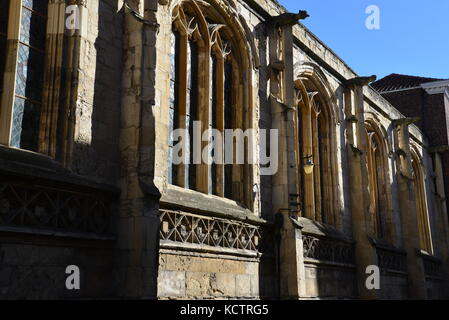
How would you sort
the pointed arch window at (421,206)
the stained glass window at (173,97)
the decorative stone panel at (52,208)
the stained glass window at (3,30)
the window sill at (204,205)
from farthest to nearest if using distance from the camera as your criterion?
the pointed arch window at (421,206) → the stained glass window at (173,97) → the window sill at (204,205) → the stained glass window at (3,30) → the decorative stone panel at (52,208)

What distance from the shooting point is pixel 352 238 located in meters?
14.6

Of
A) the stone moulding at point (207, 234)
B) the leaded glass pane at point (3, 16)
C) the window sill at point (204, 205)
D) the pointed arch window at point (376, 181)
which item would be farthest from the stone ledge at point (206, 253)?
the pointed arch window at point (376, 181)

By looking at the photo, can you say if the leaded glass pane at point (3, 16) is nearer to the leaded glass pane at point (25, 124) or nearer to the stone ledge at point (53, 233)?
the leaded glass pane at point (25, 124)

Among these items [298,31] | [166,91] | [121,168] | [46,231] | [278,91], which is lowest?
[46,231]

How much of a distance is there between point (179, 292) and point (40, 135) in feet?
9.87

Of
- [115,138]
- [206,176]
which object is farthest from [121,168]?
[206,176]

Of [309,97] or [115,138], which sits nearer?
[115,138]

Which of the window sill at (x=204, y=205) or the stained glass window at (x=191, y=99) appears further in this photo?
the stained glass window at (x=191, y=99)

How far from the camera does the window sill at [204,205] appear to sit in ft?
26.5

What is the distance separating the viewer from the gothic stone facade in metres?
6.57

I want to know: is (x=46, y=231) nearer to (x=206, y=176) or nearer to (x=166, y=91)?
(x=166, y=91)

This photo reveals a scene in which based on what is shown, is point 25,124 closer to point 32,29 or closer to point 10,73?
point 10,73

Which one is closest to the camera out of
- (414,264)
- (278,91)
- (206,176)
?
(206,176)

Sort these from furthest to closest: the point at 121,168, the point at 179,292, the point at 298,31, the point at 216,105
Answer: the point at 298,31
the point at 216,105
the point at 179,292
the point at 121,168
